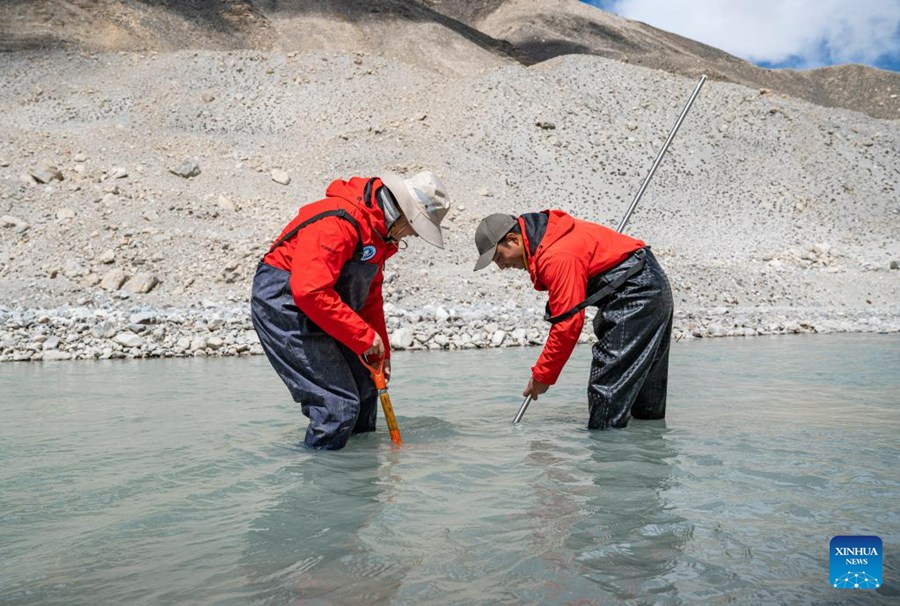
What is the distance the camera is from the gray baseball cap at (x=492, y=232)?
4.00 meters

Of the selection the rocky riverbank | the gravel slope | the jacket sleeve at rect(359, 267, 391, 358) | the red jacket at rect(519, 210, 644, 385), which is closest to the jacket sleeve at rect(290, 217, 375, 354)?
the jacket sleeve at rect(359, 267, 391, 358)

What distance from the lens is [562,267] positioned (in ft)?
12.9

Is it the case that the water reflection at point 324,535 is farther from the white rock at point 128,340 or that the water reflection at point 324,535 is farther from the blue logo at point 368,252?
the white rock at point 128,340

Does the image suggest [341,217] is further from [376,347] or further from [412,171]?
[412,171]

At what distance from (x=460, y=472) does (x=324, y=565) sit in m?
1.27

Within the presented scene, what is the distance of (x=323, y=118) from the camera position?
2564 centimetres

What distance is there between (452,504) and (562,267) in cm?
130

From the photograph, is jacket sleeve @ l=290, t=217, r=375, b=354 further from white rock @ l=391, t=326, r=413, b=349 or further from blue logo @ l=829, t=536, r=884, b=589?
white rock @ l=391, t=326, r=413, b=349

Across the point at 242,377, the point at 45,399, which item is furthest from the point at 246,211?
the point at 45,399

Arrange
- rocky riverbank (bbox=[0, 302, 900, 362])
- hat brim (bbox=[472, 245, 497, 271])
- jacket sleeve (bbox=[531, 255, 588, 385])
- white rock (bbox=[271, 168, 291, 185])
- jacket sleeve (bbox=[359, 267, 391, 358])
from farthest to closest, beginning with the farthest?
white rock (bbox=[271, 168, 291, 185]), rocky riverbank (bbox=[0, 302, 900, 362]), jacket sleeve (bbox=[359, 267, 391, 358]), hat brim (bbox=[472, 245, 497, 271]), jacket sleeve (bbox=[531, 255, 588, 385])

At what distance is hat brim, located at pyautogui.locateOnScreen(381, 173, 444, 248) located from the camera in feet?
12.1

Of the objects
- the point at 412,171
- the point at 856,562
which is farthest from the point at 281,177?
the point at 856,562

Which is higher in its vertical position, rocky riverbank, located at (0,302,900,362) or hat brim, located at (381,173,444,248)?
hat brim, located at (381,173,444,248)

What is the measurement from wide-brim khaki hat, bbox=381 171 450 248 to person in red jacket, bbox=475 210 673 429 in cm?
24
